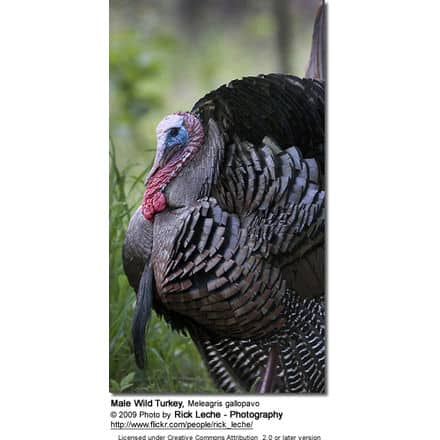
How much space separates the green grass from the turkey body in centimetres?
12

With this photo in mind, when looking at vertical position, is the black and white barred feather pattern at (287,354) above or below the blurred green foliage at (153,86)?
below

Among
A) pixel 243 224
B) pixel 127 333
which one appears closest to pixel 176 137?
pixel 243 224

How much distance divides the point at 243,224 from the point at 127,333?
0.53 meters

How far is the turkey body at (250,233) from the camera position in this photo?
2.12 metres

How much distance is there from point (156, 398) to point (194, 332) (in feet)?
0.77

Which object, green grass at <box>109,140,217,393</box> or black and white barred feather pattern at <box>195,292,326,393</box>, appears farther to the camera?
green grass at <box>109,140,217,393</box>

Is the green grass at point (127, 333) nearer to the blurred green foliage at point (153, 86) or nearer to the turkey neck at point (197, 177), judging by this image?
the blurred green foliage at point (153, 86)

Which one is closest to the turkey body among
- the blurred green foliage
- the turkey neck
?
the turkey neck

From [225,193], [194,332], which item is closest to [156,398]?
[194,332]

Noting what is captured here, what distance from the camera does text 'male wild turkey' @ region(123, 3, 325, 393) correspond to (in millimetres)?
2121

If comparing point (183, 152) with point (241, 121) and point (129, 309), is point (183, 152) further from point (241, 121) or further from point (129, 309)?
point (129, 309)

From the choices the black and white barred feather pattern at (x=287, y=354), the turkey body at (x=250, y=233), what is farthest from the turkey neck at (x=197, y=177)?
the black and white barred feather pattern at (x=287, y=354)

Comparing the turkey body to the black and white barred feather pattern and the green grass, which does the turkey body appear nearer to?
the black and white barred feather pattern

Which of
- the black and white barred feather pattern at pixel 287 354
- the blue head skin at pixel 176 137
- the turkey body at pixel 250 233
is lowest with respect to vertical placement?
the black and white barred feather pattern at pixel 287 354
